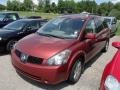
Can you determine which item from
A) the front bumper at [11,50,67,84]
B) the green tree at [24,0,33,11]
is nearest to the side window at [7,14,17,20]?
the front bumper at [11,50,67,84]

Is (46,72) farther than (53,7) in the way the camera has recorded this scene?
No

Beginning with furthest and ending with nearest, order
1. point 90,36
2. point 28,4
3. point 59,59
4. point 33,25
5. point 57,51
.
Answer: point 28,4, point 33,25, point 90,36, point 57,51, point 59,59

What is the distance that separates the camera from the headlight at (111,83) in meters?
3.22

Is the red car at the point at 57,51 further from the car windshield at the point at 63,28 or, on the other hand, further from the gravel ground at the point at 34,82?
the gravel ground at the point at 34,82

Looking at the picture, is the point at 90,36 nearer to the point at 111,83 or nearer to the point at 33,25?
the point at 111,83

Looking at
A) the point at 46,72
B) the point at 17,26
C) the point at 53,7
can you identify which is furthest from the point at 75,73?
the point at 53,7

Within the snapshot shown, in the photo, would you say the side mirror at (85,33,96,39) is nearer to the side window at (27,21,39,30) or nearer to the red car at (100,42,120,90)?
the red car at (100,42,120,90)

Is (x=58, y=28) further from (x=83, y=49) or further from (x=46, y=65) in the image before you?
(x=46, y=65)

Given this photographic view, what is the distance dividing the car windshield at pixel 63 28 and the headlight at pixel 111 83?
2.55 metres

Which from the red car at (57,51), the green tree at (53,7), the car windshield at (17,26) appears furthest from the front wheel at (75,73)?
the green tree at (53,7)

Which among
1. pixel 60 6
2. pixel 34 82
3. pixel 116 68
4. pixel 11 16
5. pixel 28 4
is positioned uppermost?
pixel 28 4

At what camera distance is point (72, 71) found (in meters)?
5.24

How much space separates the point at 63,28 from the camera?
6.19 metres

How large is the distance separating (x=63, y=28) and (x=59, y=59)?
5.20 ft
